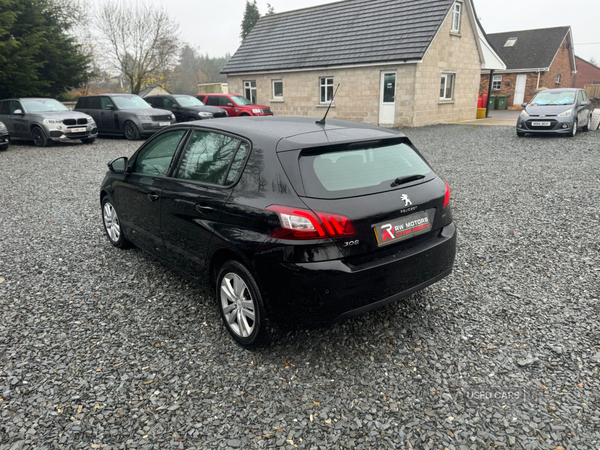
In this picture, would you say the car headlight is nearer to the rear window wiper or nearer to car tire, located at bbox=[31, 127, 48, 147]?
the rear window wiper

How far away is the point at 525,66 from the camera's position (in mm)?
35688

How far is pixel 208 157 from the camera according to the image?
3.51 meters

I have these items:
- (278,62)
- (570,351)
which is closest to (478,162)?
(570,351)

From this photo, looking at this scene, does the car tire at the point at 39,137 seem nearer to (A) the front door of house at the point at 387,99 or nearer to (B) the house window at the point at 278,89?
(B) the house window at the point at 278,89

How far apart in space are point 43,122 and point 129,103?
10.8 feet

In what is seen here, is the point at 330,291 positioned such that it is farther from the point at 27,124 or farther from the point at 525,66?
the point at 525,66

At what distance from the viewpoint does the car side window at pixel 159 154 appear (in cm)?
394

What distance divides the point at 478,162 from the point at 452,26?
13.9 metres

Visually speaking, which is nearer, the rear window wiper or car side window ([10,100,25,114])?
the rear window wiper

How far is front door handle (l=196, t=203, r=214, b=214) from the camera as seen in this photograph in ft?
10.6

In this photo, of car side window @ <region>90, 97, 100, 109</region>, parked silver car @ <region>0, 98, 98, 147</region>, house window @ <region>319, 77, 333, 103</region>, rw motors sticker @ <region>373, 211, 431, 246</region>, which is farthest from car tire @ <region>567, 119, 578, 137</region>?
car side window @ <region>90, 97, 100, 109</region>

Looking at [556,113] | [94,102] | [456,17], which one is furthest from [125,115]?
[456,17]

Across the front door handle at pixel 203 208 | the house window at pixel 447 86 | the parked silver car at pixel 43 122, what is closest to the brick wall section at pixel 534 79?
the house window at pixel 447 86

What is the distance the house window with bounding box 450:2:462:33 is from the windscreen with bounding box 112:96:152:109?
15365 millimetres
